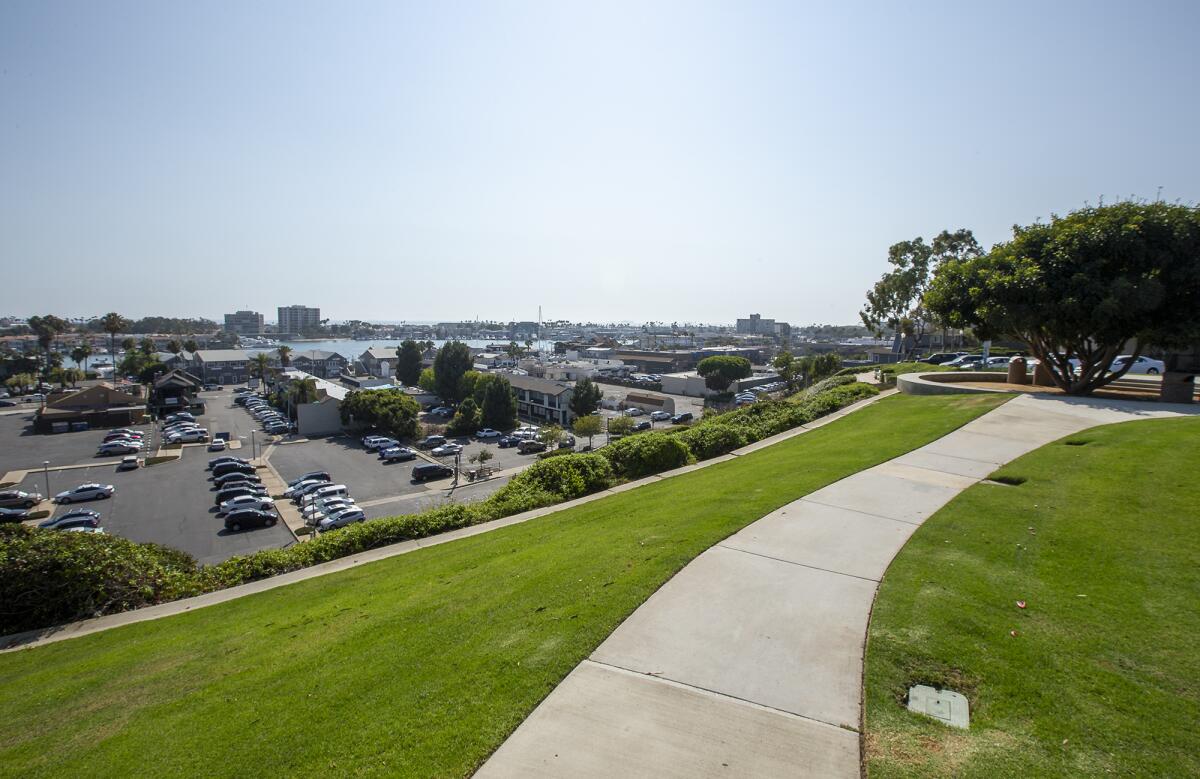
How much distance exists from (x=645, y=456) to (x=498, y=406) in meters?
39.4

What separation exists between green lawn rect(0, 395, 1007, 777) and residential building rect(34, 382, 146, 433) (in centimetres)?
5894

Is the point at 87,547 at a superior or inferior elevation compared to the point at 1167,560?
inferior

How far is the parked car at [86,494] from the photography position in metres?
31.3

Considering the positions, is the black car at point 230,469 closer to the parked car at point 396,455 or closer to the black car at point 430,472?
the parked car at point 396,455

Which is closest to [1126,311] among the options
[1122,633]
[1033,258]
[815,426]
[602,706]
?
[1033,258]

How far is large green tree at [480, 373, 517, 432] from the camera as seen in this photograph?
5394cm

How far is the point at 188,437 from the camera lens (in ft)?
A: 161

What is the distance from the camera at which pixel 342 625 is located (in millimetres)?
7719

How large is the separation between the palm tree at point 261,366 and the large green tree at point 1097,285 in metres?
82.5

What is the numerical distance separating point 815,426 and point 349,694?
56.4 ft

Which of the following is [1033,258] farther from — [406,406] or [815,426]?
[406,406]

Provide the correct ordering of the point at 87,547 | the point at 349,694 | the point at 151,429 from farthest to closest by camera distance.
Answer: the point at 151,429 < the point at 87,547 < the point at 349,694

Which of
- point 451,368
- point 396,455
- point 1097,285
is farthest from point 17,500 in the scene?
point 1097,285

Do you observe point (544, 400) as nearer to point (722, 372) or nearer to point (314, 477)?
point (722, 372)
